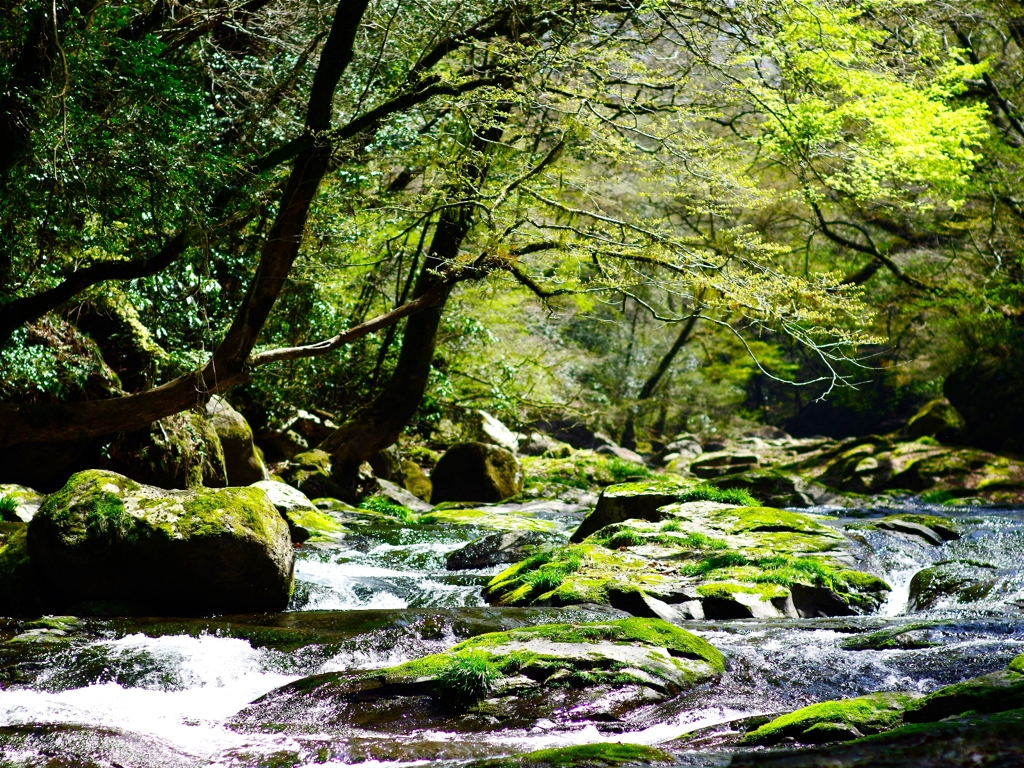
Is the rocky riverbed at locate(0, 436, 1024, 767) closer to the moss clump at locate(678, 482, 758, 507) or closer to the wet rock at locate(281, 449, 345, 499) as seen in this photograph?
the moss clump at locate(678, 482, 758, 507)

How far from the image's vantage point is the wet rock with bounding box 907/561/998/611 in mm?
7305

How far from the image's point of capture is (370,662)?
5.77 m

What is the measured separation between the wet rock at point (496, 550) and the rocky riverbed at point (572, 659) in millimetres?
28

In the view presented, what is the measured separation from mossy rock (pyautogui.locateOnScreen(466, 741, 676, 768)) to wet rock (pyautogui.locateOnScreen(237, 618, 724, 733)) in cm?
109

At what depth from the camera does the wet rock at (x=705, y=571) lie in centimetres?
723

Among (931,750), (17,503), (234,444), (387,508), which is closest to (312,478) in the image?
(387,508)

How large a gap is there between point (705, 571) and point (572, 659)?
3.16m

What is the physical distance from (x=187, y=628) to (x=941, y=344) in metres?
23.4

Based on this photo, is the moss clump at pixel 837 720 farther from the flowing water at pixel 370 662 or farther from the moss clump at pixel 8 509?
the moss clump at pixel 8 509

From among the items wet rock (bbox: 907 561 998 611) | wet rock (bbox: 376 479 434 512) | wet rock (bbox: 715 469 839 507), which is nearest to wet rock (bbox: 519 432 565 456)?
wet rock (bbox: 715 469 839 507)

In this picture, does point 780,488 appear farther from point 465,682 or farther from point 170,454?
point 465,682

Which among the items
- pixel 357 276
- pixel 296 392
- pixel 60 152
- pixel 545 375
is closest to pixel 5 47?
pixel 60 152

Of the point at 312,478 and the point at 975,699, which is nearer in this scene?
the point at 975,699

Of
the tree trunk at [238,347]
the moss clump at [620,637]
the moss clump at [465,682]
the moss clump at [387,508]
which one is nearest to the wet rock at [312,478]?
the moss clump at [387,508]
